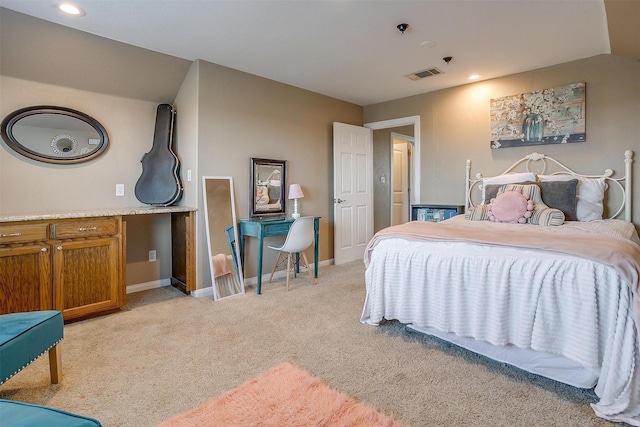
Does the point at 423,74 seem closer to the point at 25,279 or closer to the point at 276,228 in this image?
the point at 276,228

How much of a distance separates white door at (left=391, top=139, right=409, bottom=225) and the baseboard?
4.11 m

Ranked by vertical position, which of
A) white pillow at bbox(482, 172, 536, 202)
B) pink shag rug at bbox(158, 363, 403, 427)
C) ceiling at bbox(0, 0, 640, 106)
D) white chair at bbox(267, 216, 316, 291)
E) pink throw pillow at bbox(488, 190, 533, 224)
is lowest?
pink shag rug at bbox(158, 363, 403, 427)

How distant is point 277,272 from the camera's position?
13.3 feet

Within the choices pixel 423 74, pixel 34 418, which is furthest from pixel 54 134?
pixel 423 74

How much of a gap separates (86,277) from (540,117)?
15.4ft

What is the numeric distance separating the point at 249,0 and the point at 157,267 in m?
2.85

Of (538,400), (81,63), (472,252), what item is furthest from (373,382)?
(81,63)

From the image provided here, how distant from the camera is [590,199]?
120 inches

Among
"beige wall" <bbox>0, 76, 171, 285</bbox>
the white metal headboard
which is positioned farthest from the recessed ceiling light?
the white metal headboard

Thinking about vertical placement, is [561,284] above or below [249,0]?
below

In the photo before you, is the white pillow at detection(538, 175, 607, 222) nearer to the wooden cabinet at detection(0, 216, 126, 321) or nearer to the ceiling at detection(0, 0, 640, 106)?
the ceiling at detection(0, 0, 640, 106)

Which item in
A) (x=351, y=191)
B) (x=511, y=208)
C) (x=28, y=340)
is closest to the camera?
(x=28, y=340)

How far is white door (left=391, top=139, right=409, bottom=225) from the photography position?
6.36 meters

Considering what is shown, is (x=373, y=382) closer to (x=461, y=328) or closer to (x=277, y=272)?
(x=461, y=328)
